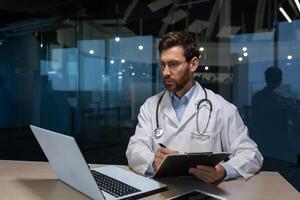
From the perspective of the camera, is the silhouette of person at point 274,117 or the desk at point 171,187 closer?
the desk at point 171,187

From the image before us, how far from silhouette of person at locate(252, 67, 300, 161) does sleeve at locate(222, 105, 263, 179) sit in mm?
2999

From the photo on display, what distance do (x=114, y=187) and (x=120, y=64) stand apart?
3909 mm

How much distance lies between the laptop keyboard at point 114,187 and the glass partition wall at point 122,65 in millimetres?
3068

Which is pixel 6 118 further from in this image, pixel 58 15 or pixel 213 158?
pixel 213 158

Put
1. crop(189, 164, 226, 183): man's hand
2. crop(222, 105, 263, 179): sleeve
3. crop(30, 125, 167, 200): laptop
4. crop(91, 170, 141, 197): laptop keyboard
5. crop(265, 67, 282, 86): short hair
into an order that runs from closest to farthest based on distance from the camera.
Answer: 1. crop(30, 125, 167, 200): laptop
2. crop(91, 170, 141, 197): laptop keyboard
3. crop(189, 164, 226, 183): man's hand
4. crop(222, 105, 263, 179): sleeve
5. crop(265, 67, 282, 86): short hair

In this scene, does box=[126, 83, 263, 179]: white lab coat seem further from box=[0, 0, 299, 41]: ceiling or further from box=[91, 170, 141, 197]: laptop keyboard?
box=[0, 0, 299, 41]: ceiling

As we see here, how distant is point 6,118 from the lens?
5.44 meters

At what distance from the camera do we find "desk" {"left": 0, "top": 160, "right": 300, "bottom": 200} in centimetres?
117

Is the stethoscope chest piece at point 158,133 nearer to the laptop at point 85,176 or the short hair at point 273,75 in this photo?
the laptop at point 85,176

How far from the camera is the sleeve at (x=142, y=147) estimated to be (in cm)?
140

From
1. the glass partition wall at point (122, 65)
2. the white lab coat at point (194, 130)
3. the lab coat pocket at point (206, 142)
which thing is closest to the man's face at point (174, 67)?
the white lab coat at point (194, 130)

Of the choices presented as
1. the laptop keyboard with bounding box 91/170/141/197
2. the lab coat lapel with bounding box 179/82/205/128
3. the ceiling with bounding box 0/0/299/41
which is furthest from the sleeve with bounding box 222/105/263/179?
the ceiling with bounding box 0/0/299/41

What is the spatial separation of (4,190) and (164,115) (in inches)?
27.1

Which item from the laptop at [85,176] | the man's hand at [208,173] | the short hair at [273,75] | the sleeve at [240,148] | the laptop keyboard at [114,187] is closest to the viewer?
Answer: the laptop at [85,176]
